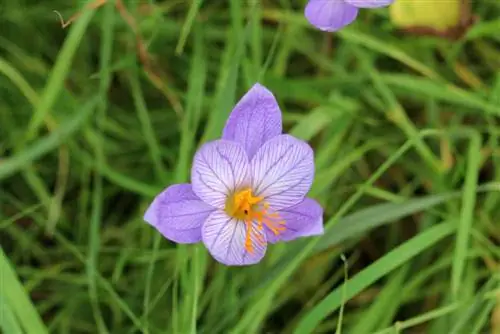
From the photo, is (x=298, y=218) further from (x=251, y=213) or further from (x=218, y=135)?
(x=218, y=135)

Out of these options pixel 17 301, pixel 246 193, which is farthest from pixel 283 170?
pixel 17 301

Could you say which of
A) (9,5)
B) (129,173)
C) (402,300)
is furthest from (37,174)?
(402,300)

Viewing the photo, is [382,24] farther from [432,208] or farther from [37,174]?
[37,174]

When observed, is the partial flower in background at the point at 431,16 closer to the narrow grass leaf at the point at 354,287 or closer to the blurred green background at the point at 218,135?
the blurred green background at the point at 218,135

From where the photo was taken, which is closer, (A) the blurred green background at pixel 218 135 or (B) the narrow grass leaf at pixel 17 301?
(B) the narrow grass leaf at pixel 17 301

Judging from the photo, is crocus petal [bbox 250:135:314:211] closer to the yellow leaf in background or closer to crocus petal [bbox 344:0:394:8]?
crocus petal [bbox 344:0:394:8]

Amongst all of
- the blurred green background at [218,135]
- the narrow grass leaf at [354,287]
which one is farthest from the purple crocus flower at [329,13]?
the narrow grass leaf at [354,287]

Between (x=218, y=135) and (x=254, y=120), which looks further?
(x=218, y=135)
